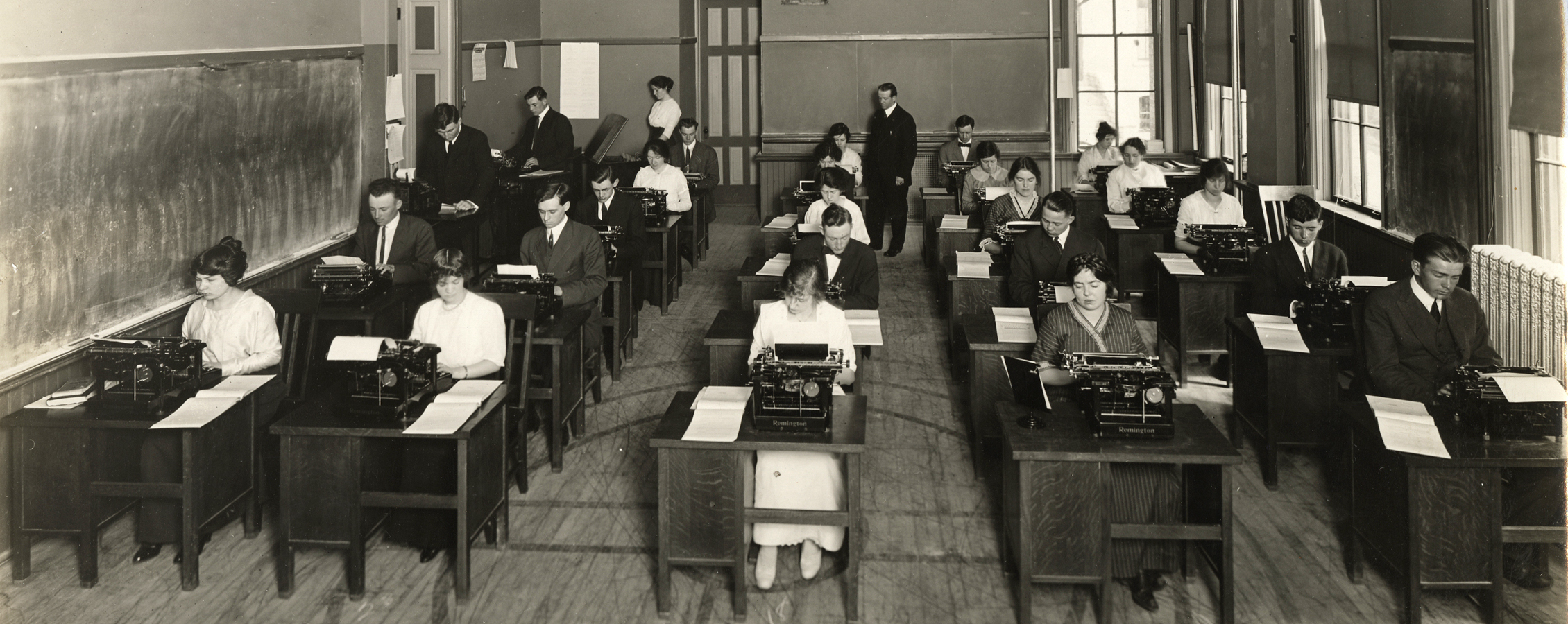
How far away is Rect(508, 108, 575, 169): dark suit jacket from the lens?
10594 millimetres

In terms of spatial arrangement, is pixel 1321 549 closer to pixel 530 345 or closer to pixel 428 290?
pixel 530 345

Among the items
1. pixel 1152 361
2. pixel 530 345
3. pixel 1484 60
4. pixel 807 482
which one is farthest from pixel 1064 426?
pixel 1484 60

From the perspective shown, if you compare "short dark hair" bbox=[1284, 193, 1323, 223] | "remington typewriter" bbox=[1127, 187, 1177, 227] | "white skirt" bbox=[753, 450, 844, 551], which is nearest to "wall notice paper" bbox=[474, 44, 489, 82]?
"remington typewriter" bbox=[1127, 187, 1177, 227]

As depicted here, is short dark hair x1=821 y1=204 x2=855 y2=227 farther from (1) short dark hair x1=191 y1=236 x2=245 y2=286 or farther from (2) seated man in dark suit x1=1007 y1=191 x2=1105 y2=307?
(1) short dark hair x1=191 y1=236 x2=245 y2=286

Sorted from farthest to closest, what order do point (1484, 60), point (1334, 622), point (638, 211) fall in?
1. point (638, 211)
2. point (1484, 60)
3. point (1334, 622)

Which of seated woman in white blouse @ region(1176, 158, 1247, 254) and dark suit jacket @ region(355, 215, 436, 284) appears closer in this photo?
dark suit jacket @ region(355, 215, 436, 284)

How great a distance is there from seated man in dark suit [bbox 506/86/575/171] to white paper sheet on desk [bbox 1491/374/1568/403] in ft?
27.1

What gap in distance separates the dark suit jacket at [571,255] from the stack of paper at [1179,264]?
3.25m

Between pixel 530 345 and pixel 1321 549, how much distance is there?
3379 mm

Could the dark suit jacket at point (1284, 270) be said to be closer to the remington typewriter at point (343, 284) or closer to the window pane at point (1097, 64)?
the remington typewriter at point (343, 284)

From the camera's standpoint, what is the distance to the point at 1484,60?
566 cm

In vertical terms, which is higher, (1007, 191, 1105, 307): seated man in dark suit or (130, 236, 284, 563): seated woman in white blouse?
(1007, 191, 1105, 307): seated man in dark suit

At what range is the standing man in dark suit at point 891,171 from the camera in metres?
10.3

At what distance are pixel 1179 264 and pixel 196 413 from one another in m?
5.15
